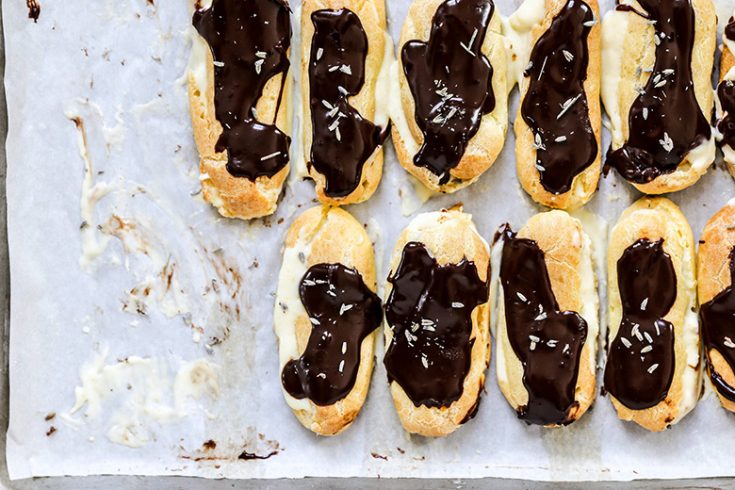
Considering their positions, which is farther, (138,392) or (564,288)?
(138,392)

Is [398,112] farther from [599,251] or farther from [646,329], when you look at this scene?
[646,329]

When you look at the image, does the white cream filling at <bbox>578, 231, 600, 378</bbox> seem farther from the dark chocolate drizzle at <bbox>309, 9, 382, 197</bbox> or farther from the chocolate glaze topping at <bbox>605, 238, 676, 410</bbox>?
the dark chocolate drizzle at <bbox>309, 9, 382, 197</bbox>

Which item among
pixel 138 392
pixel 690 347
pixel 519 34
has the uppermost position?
pixel 519 34

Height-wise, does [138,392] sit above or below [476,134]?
below

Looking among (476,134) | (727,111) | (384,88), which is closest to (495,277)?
(476,134)

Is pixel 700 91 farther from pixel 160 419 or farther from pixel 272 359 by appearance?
pixel 160 419

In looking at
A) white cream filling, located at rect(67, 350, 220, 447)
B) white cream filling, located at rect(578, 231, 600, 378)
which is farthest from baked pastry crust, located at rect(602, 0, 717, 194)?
white cream filling, located at rect(67, 350, 220, 447)
